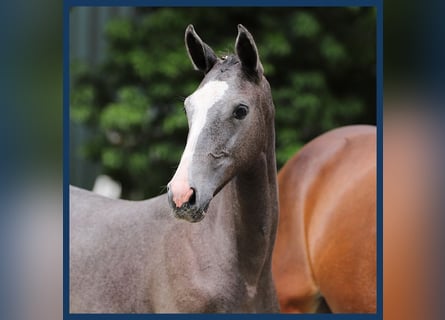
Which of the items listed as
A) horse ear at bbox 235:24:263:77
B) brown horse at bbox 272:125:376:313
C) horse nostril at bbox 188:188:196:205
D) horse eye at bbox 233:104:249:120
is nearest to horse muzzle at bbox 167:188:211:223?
horse nostril at bbox 188:188:196:205

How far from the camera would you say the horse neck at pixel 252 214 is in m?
2.38

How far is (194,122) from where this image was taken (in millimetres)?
2123

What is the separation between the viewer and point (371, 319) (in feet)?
7.05

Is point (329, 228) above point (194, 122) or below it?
below

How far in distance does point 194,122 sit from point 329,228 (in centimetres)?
119

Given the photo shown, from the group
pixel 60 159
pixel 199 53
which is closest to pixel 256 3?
pixel 199 53

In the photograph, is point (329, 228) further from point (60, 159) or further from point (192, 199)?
point (60, 159)

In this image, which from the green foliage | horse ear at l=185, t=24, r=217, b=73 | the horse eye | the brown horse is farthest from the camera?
the green foliage

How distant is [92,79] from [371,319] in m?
2.75

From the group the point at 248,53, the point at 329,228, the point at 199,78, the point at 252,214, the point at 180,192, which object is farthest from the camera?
the point at 199,78

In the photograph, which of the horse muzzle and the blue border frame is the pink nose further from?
the blue border frame

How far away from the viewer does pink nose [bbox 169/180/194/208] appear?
197 centimetres

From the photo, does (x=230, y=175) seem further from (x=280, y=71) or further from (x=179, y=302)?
(x=280, y=71)

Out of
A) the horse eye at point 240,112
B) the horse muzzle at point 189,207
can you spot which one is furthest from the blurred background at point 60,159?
the horse eye at point 240,112
